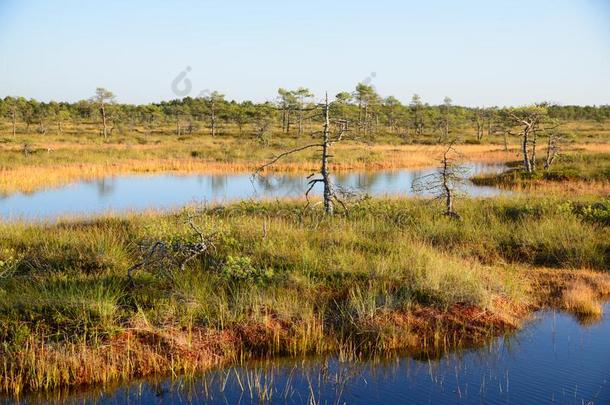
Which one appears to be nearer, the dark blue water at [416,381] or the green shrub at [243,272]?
the dark blue water at [416,381]

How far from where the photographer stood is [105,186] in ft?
90.9

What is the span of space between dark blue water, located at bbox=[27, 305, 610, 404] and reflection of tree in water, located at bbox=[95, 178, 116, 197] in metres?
19.5

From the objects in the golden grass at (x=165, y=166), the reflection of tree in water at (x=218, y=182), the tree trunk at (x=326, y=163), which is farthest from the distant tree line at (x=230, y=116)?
the tree trunk at (x=326, y=163)

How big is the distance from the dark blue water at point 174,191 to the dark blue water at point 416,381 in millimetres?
10946

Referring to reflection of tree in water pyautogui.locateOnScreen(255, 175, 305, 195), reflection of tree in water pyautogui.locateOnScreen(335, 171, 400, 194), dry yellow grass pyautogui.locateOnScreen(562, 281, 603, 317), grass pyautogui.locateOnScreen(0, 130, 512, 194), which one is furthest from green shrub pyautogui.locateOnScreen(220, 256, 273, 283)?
grass pyautogui.locateOnScreen(0, 130, 512, 194)

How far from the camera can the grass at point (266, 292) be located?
7.20 m

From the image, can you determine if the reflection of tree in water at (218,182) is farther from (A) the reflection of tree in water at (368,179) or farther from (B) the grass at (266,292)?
(B) the grass at (266,292)

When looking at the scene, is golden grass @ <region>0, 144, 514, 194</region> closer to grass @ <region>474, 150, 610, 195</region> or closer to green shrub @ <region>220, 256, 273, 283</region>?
grass @ <region>474, 150, 610, 195</region>

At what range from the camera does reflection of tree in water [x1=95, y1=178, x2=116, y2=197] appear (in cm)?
2527

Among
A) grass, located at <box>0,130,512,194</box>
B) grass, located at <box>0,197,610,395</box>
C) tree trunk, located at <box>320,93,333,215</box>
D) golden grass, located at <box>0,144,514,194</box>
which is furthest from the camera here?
grass, located at <box>0,130,512,194</box>

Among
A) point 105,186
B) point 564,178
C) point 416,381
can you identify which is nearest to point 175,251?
point 416,381

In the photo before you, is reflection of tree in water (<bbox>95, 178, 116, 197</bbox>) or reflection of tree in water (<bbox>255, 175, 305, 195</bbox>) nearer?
reflection of tree in water (<bbox>255, 175, 305, 195</bbox>)

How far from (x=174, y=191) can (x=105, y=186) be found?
4.20 m

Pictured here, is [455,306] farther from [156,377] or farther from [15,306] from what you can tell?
[15,306]
